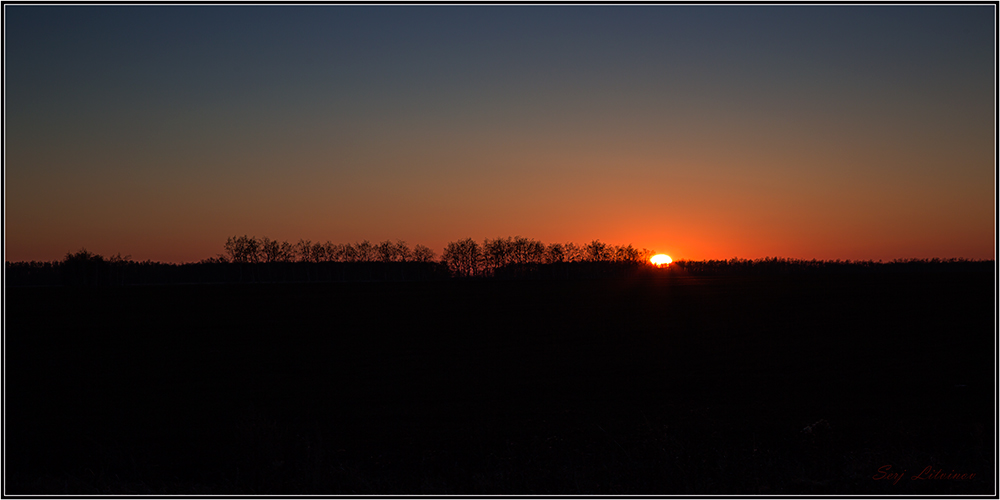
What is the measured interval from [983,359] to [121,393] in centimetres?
2460

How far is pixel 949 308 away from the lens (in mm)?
36219

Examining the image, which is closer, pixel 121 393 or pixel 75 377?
pixel 121 393

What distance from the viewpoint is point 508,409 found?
48.1ft

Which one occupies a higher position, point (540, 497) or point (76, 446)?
point (540, 497)

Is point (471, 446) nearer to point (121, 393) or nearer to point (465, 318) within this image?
point (121, 393)

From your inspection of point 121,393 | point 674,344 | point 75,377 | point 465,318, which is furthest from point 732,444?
point 465,318

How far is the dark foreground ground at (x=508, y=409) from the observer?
29.4 feet

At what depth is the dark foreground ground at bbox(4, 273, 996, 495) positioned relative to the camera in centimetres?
896
